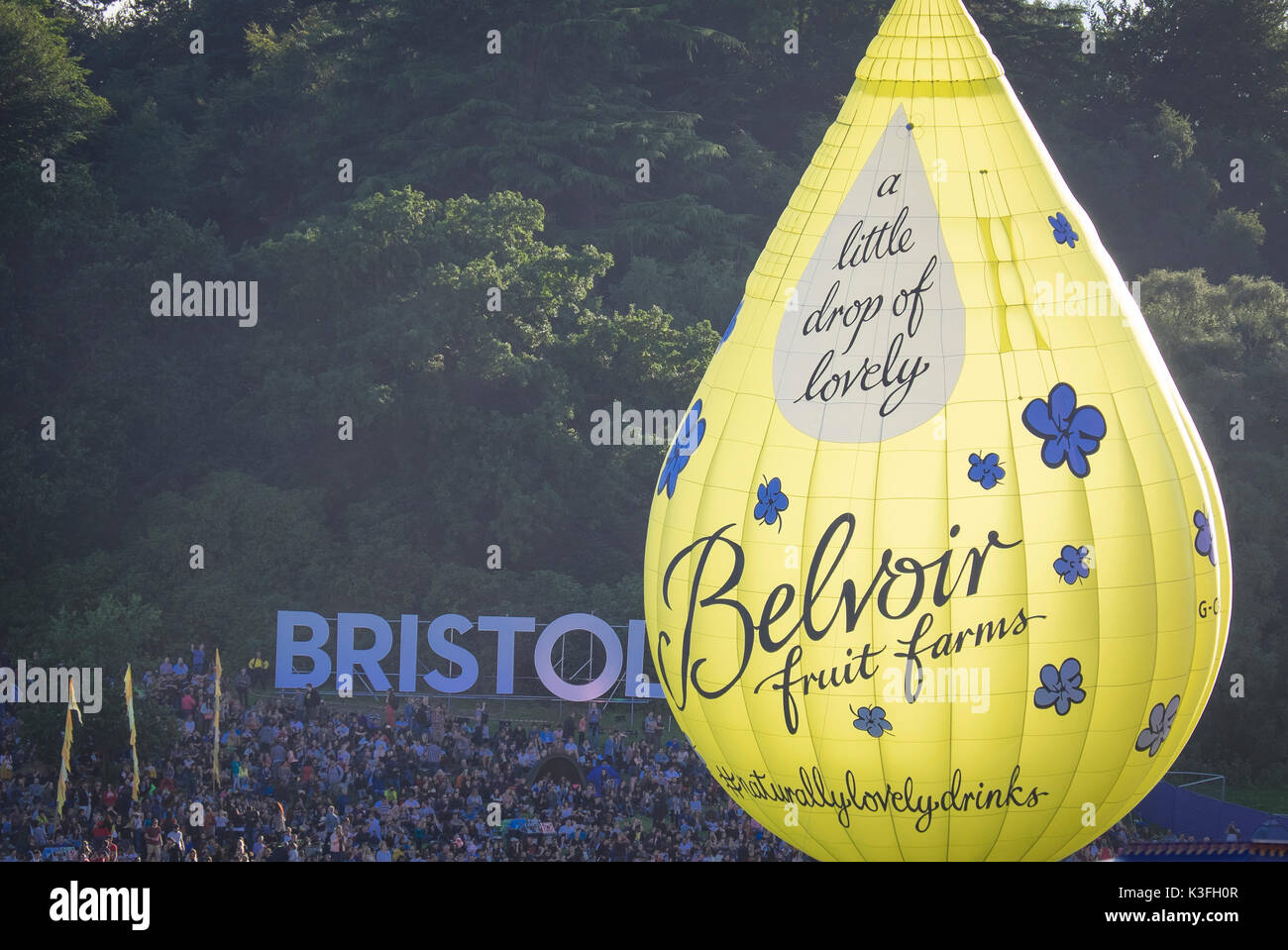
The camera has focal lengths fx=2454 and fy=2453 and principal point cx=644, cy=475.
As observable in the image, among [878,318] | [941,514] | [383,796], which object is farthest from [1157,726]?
[383,796]

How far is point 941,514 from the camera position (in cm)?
2603

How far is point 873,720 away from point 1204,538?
4247 millimetres

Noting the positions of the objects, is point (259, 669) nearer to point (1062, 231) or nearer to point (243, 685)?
point (243, 685)

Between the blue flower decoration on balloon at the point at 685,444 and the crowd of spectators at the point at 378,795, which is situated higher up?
the blue flower decoration on balloon at the point at 685,444

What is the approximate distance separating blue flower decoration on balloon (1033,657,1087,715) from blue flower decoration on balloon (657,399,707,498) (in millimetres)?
4858

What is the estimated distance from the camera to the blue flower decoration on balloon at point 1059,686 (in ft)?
85.4

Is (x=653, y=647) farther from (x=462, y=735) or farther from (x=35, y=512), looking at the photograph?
(x=35, y=512)

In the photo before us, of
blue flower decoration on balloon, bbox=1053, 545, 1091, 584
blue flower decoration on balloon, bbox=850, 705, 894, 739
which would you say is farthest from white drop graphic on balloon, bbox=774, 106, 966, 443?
blue flower decoration on balloon, bbox=850, 705, 894, 739

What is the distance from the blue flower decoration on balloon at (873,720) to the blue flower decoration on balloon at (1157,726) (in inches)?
113

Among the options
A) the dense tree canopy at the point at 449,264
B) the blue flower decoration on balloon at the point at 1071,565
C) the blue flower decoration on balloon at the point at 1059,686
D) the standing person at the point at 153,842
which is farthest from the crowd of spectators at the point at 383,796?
the blue flower decoration on balloon at the point at 1071,565

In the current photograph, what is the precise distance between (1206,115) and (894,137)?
198 ft

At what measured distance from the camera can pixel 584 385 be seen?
6575 cm

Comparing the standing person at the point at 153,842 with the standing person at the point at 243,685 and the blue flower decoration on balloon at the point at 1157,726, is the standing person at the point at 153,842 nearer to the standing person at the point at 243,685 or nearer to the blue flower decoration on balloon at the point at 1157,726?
the standing person at the point at 243,685
